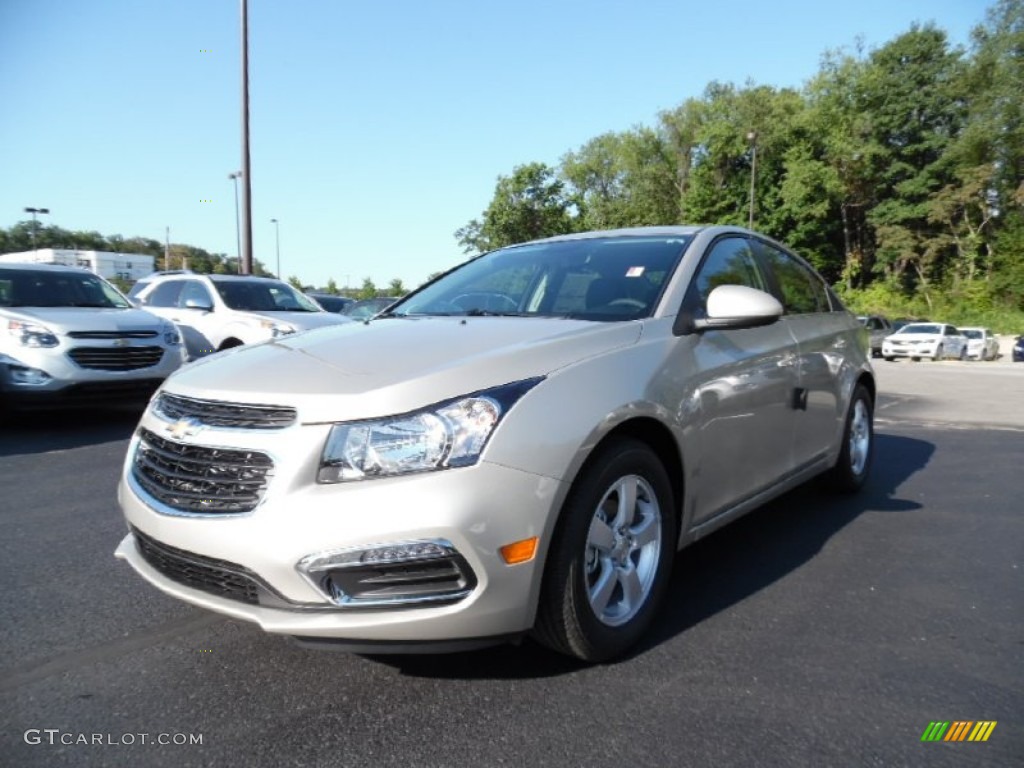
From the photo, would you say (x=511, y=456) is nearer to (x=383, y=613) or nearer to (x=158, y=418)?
(x=383, y=613)

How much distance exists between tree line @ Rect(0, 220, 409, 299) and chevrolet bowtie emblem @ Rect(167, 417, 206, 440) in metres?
41.9

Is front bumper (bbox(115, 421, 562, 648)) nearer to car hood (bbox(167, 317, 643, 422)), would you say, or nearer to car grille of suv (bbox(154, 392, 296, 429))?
car grille of suv (bbox(154, 392, 296, 429))

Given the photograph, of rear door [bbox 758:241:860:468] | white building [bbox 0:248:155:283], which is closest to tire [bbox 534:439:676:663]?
rear door [bbox 758:241:860:468]

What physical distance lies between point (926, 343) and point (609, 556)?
93.6 ft

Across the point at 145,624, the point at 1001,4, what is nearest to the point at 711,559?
the point at 145,624

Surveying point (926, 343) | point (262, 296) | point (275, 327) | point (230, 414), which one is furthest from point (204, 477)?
point (926, 343)

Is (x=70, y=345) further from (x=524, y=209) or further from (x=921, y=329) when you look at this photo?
(x=524, y=209)

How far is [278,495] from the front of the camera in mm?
2043

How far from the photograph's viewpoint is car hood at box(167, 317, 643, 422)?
83.6 inches

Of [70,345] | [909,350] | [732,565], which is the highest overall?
[70,345]

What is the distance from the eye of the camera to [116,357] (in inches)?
285

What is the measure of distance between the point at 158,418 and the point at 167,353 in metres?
5.72

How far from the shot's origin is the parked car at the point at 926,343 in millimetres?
26609

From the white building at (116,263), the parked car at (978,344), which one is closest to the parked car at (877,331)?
the parked car at (978,344)
